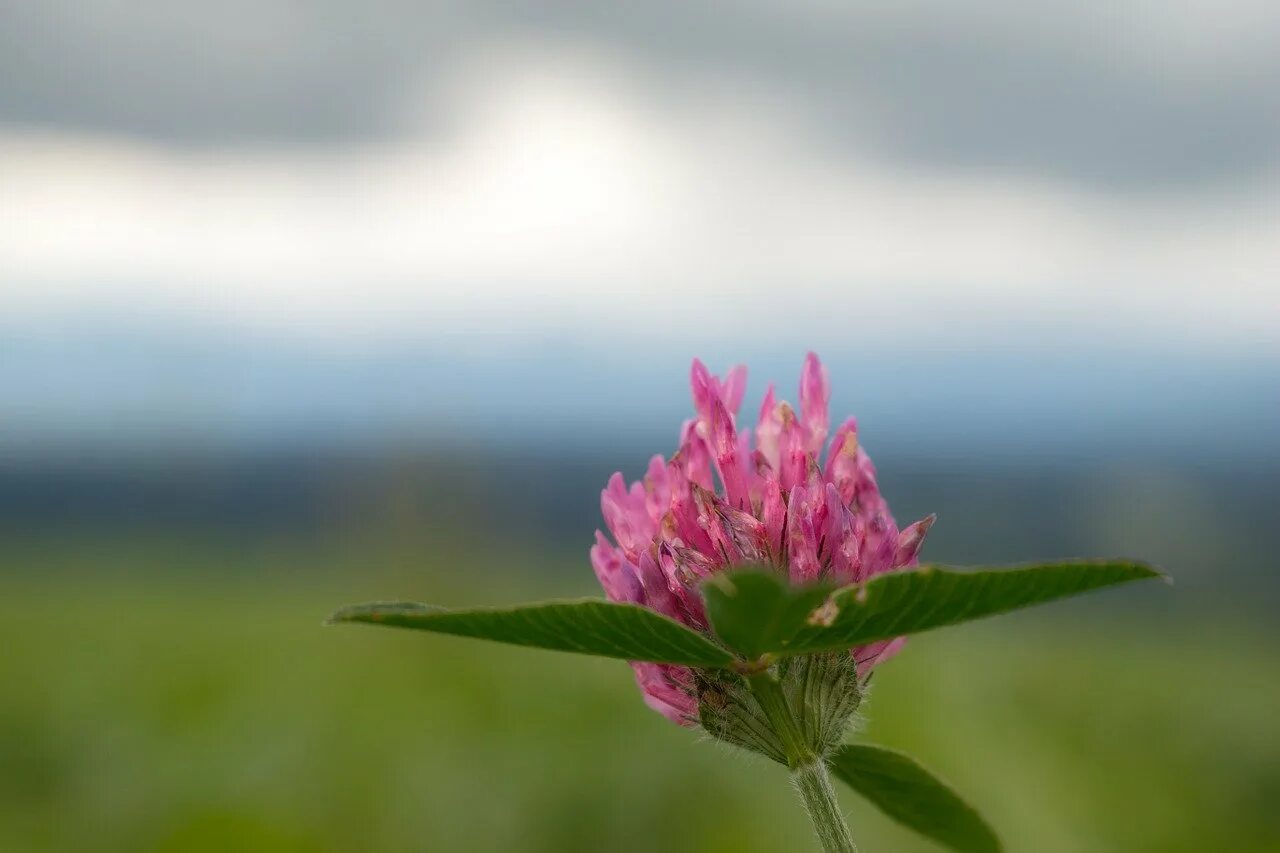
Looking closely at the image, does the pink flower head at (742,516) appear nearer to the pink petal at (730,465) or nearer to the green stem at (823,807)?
the pink petal at (730,465)

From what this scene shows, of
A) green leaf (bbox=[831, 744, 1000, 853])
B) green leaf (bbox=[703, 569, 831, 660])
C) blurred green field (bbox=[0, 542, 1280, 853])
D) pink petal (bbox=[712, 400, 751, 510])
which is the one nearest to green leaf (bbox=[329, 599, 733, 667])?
green leaf (bbox=[703, 569, 831, 660])

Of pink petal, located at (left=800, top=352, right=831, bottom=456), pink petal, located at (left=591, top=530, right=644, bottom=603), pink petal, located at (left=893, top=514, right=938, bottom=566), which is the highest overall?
pink petal, located at (left=800, top=352, right=831, bottom=456)

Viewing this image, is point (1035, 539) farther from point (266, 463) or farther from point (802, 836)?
point (266, 463)

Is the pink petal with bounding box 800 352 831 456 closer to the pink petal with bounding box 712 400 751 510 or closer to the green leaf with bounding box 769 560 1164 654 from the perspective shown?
the pink petal with bounding box 712 400 751 510

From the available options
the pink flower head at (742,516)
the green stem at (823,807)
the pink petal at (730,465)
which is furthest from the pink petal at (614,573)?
the green stem at (823,807)

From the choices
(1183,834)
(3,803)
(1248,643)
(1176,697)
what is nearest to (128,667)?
(3,803)
